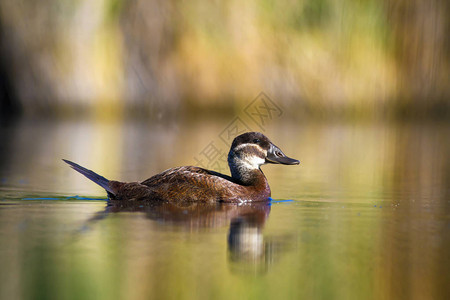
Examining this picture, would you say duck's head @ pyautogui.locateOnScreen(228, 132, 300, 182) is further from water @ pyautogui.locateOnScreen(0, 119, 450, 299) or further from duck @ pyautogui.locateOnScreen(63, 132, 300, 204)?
water @ pyautogui.locateOnScreen(0, 119, 450, 299)

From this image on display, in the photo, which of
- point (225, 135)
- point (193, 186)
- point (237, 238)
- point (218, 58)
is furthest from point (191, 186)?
point (218, 58)

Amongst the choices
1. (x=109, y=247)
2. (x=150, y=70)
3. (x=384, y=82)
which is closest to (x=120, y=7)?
(x=150, y=70)

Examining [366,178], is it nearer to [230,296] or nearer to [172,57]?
[230,296]

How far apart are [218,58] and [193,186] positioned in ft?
74.8

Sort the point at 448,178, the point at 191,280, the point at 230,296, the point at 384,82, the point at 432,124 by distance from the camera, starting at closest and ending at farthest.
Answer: the point at 230,296 < the point at 191,280 < the point at 448,178 < the point at 432,124 < the point at 384,82

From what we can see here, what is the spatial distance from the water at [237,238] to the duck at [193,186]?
0.26m

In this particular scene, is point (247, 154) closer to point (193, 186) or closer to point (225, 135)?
point (193, 186)

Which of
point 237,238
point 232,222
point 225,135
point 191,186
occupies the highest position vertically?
point 225,135

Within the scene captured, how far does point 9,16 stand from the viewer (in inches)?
1209

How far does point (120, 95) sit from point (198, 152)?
1561cm

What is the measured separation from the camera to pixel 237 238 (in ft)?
22.4

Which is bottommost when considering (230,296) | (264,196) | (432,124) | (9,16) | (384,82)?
(230,296)

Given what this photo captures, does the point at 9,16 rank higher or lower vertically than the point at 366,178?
higher

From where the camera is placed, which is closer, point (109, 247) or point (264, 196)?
point (109, 247)
